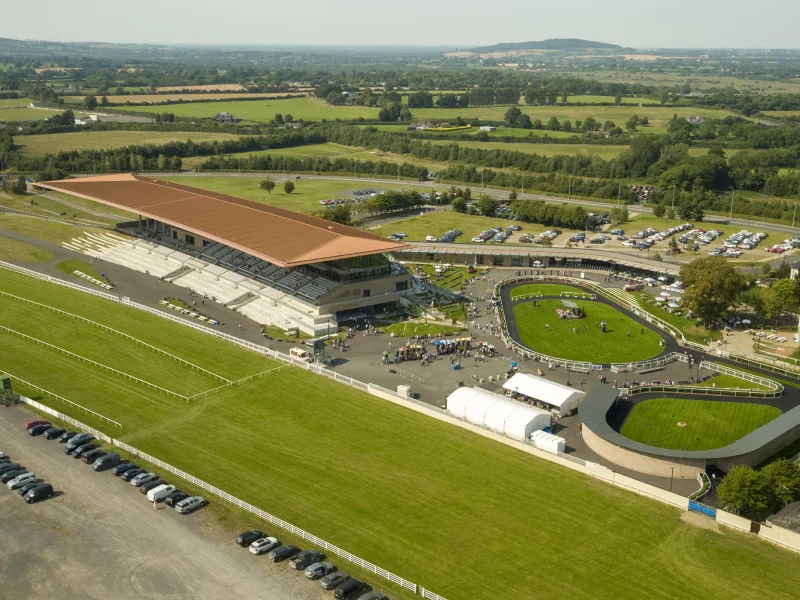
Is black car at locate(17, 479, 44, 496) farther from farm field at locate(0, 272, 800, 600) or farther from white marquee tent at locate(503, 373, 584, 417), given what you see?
white marquee tent at locate(503, 373, 584, 417)

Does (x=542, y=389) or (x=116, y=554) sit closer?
(x=116, y=554)

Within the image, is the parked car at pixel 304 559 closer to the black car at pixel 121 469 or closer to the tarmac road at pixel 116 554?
the tarmac road at pixel 116 554

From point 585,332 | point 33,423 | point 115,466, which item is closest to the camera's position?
point 115,466

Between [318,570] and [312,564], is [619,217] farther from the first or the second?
[318,570]

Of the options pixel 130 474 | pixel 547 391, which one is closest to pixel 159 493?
pixel 130 474

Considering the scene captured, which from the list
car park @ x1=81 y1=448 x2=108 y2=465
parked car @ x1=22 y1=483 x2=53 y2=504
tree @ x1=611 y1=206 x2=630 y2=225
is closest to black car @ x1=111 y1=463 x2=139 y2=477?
car park @ x1=81 y1=448 x2=108 y2=465

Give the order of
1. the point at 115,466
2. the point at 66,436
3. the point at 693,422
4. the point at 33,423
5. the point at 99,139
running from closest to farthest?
the point at 115,466 → the point at 66,436 → the point at 33,423 → the point at 693,422 → the point at 99,139

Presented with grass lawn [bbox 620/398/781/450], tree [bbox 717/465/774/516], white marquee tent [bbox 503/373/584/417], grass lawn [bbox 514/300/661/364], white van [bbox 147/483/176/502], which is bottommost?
grass lawn [bbox 620/398/781/450]
